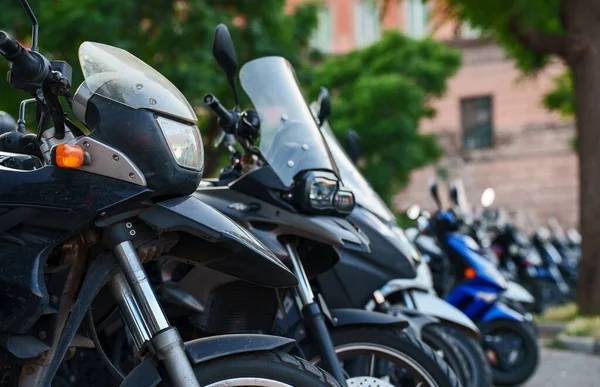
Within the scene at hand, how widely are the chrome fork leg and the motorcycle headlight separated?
3.93 ft

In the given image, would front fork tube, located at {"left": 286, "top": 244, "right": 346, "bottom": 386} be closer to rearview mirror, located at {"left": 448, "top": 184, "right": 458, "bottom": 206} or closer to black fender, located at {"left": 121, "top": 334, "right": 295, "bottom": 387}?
black fender, located at {"left": 121, "top": 334, "right": 295, "bottom": 387}

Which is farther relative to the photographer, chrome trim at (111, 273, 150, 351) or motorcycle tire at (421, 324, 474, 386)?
motorcycle tire at (421, 324, 474, 386)

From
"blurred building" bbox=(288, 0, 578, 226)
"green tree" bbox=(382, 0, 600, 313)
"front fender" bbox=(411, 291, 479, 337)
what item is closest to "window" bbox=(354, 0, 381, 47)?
"blurred building" bbox=(288, 0, 578, 226)

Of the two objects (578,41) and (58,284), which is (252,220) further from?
(578,41)

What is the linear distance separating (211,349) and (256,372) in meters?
0.13

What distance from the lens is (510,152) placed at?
35156 millimetres

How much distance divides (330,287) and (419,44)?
18953 millimetres

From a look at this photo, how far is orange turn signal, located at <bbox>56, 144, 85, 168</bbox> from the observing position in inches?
103

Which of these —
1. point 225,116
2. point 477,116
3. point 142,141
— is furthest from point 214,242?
point 477,116

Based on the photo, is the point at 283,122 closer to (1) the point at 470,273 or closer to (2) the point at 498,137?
(1) the point at 470,273

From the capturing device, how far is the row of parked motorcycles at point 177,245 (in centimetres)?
260

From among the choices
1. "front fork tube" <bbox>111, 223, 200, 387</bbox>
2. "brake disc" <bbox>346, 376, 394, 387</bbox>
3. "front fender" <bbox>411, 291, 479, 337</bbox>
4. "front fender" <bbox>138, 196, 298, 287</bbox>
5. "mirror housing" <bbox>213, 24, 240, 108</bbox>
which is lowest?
"front fender" <bbox>411, 291, 479, 337</bbox>

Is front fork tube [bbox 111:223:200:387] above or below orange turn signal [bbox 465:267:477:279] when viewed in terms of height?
above

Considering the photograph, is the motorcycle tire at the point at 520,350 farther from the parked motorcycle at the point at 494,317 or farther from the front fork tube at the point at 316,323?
the front fork tube at the point at 316,323
